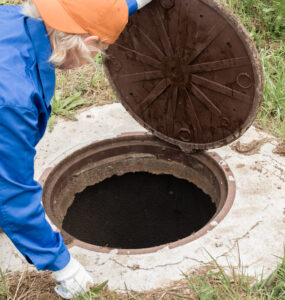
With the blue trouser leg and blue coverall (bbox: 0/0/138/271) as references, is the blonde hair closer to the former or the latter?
blue coverall (bbox: 0/0/138/271)

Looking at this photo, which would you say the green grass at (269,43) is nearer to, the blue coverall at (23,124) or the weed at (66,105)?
the weed at (66,105)

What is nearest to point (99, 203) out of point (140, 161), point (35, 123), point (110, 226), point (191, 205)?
point (110, 226)

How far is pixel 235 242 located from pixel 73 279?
0.86 meters

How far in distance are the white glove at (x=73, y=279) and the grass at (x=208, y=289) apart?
4cm

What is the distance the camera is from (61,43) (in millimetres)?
1807

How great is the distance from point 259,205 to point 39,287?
1280mm

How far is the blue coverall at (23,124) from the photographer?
167cm

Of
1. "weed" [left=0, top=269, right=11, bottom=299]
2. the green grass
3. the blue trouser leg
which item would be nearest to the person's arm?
the blue trouser leg

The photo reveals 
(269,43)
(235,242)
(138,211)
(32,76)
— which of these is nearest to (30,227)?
(32,76)

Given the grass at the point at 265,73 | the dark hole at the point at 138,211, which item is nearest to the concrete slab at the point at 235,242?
the grass at the point at 265,73

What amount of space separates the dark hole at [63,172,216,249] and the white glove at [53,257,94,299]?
1.26 meters

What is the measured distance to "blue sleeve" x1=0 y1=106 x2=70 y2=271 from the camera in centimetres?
167

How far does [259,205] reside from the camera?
104 inches

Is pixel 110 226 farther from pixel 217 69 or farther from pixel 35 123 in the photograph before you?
pixel 35 123
